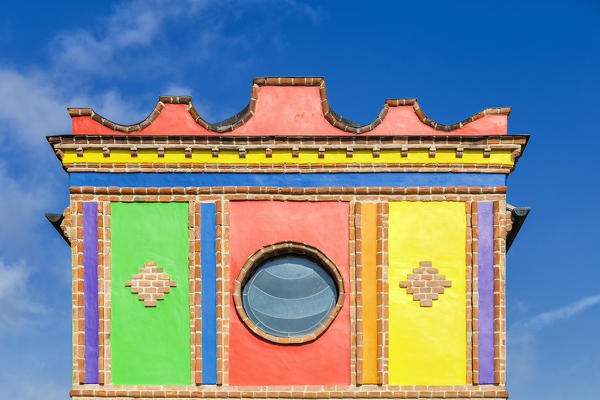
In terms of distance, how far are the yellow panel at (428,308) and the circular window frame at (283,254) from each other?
1.09 m

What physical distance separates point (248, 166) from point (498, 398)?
264 inches

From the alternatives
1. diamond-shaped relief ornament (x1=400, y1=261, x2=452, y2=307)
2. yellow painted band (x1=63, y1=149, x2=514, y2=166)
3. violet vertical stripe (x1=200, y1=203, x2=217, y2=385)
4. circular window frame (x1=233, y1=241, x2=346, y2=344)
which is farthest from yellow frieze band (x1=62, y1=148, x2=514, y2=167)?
diamond-shaped relief ornament (x1=400, y1=261, x2=452, y2=307)

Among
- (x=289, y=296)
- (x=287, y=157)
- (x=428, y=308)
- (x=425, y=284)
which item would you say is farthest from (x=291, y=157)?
(x=428, y=308)

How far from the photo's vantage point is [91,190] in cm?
1747

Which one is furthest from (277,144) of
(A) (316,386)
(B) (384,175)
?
(A) (316,386)

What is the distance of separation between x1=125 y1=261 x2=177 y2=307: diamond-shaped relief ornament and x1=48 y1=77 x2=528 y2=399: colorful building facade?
0.08 feet

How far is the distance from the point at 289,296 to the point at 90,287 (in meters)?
3.94

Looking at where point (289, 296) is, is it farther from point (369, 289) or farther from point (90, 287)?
point (90, 287)

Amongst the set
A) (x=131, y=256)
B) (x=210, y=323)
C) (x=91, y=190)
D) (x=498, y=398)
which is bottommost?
(x=498, y=398)

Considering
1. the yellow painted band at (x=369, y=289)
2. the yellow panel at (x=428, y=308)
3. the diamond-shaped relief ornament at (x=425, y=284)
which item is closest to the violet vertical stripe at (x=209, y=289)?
the yellow painted band at (x=369, y=289)

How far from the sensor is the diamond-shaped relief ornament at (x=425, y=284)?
17.1 m

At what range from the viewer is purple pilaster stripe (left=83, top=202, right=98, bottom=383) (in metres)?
16.8

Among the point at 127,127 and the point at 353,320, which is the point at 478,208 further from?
the point at 127,127

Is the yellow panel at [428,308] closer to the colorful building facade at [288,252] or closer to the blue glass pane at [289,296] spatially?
the colorful building facade at [288,252]
